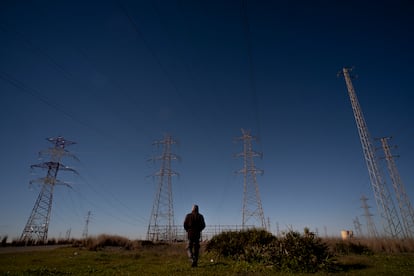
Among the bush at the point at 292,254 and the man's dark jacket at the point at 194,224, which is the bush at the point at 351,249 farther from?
the man's dark jacket at the point at 194,224

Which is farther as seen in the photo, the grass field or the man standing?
the man standing

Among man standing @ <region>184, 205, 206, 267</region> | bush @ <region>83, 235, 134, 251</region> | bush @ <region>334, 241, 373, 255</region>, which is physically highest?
man standing @ <region>184, 205, 206, 267</region>

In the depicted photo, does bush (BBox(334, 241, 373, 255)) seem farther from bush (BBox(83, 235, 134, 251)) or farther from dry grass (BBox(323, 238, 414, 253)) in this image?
bush (BBox(83, 235, 134, 251))

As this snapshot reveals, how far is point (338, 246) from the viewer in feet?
51.0

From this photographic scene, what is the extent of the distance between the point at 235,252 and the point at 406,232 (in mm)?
17882

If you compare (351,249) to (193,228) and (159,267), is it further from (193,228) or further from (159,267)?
(159,267)

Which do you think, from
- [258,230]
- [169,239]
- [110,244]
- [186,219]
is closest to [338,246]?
[258,230]

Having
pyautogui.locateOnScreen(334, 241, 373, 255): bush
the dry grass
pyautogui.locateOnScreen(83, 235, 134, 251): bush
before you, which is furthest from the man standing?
pyautogui.locateOnScreen(83, 235, 134, 251): bush

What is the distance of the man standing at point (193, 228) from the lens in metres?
9.69

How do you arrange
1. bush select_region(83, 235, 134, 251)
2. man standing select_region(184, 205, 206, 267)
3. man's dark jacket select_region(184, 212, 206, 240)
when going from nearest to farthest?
man standing select_region(184, 205, 206, 267)
man's dark jacket select_region(184, 212, 206, 240)
bush select_region(83, 235, 134, 251)

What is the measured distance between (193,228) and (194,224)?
173mm

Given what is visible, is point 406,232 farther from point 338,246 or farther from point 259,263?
Result: point 259,263

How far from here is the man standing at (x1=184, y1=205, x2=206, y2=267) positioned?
9686 millimetres

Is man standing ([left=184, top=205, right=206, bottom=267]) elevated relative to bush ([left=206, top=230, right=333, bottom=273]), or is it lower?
elevated
